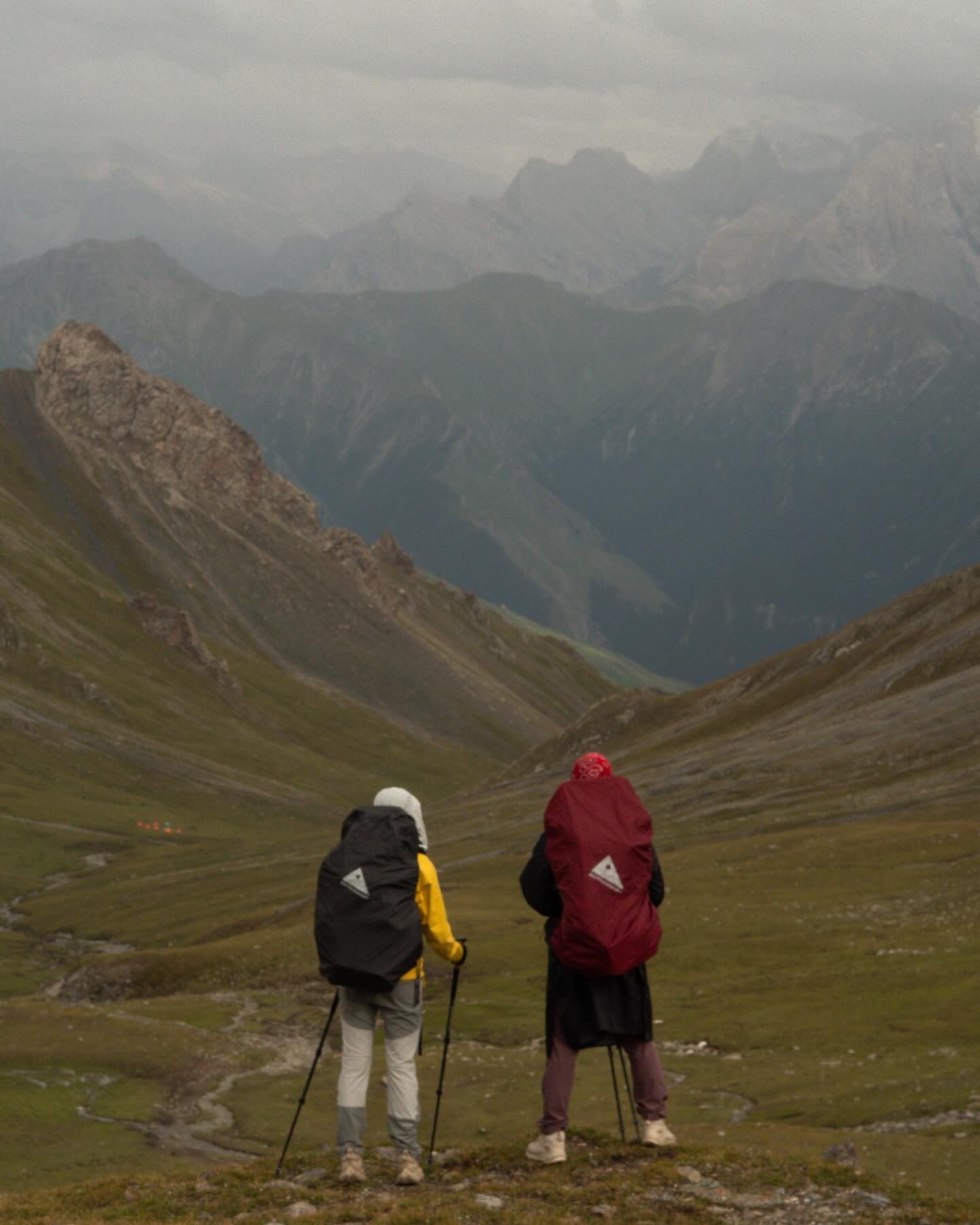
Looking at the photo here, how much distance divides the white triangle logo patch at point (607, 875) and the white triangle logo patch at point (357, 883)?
3.40m

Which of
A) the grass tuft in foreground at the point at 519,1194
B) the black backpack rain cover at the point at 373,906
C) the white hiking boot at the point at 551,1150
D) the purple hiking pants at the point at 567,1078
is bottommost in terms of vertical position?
the grass tuft in foreground at the point at 519,1194

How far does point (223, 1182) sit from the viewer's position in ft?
73.7

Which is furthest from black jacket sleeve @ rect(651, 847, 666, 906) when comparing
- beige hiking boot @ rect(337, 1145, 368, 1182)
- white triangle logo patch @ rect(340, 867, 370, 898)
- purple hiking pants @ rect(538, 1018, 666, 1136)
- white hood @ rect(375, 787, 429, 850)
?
beige hiking boot @ rect(337, 1145, 368, 1182)

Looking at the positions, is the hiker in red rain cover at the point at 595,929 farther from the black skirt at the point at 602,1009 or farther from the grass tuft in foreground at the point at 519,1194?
the grass tuft in foreground at the point at 519,1194

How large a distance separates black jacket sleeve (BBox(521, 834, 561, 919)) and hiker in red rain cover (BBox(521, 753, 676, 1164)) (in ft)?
0.05

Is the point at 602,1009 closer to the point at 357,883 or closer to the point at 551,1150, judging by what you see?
the point at 551,1150

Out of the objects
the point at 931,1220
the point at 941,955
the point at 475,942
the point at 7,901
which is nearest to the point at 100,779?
the point at 7,901

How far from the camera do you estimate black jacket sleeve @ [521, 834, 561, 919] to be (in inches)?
877

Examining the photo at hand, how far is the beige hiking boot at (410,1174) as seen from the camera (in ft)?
70.2

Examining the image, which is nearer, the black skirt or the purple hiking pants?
the black skirt

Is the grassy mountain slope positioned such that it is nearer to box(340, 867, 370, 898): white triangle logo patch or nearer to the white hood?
box(340, 867, 370, 898): white triangle logo patch

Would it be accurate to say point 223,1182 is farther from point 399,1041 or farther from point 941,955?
point 941,955

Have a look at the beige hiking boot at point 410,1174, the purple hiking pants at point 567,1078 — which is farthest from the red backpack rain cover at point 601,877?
the beige hiking boot at point 410,1174

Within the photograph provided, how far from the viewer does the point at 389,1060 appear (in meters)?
22.5
